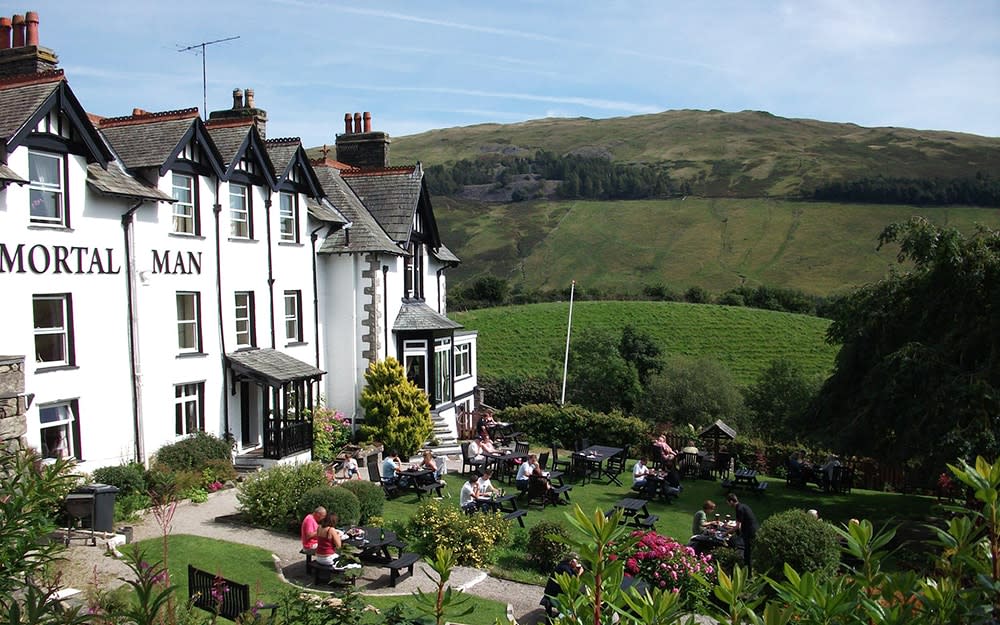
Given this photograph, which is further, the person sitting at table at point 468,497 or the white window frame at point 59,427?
the person sitting at table at point 468,497

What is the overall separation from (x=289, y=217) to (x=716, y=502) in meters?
16.7

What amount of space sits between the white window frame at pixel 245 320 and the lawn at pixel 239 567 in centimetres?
936

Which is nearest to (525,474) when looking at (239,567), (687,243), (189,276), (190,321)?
(239,567)

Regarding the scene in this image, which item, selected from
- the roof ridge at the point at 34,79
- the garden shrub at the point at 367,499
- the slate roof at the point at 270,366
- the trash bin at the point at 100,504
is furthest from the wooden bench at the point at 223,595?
the roof ridge at the point at 34,79

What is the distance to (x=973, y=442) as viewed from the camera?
62.2ft

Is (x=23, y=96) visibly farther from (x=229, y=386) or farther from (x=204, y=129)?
(x=229, y=386)

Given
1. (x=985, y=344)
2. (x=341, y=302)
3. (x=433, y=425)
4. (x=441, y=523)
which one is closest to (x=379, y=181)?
(x=341, y=302)

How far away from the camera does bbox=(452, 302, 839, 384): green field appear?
200 feet

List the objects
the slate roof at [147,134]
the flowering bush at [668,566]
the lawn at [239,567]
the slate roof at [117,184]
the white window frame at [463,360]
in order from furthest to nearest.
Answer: the white window frame at [463,360]
the slate roof at [147,134]
the slate roof at [117,184]
the flowering bush at [668,566]
the lawn at [239,567]

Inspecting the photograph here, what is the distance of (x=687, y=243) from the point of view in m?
118

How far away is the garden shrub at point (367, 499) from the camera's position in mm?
16969

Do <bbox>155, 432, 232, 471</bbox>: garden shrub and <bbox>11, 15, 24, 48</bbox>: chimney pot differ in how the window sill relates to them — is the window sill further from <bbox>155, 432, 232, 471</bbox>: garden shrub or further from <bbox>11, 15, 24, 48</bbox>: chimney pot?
<bbox>11, 15, 24, 48</bbox>: chimney pot

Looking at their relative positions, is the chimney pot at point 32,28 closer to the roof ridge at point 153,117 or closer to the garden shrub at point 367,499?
the roof ridge at point 153,117

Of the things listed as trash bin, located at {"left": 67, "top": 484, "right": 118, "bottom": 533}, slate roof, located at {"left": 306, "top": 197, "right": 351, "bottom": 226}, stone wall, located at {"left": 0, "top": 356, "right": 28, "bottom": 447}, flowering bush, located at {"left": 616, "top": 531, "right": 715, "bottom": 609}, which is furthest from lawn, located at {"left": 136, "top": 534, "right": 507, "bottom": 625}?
slate roof, located at {"left": 306, "top": 197, "right": 351, "bottom": 226}
